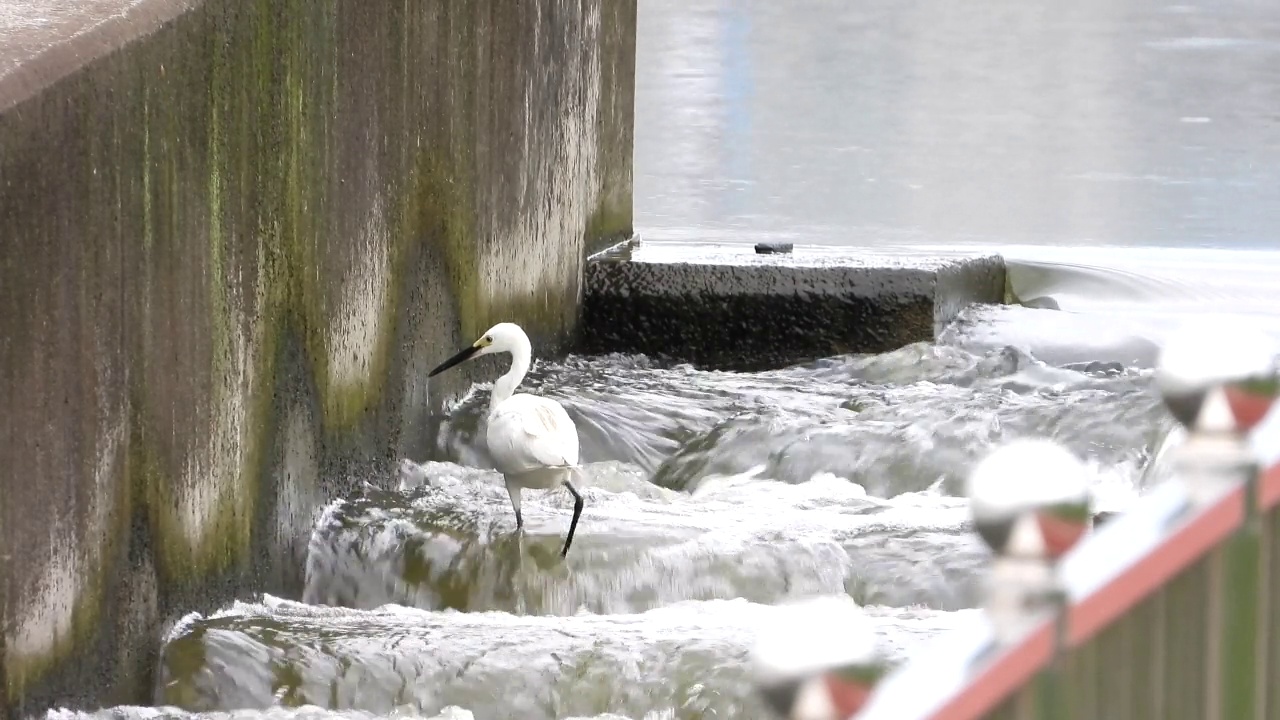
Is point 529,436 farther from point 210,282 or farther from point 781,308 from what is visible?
point 781,308

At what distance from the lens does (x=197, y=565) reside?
4.55 meters

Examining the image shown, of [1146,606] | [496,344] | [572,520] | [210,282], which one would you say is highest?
Result: [1146,606]

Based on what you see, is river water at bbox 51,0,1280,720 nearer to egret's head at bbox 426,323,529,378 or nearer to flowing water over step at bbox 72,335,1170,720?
flowing water over step at bbox 72,335,1170,720

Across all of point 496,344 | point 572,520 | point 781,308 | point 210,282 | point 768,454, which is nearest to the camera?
point 210,282

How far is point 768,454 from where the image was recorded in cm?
648

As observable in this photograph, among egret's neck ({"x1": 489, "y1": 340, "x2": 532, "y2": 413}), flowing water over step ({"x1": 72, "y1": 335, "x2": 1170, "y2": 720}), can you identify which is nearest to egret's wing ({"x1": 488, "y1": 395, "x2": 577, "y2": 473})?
flowing water over step ({"x1": 72, "y1": 335, "x2": 1170, "y2": 720})

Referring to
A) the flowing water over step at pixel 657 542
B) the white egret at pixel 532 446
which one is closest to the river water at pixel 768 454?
the flowing water over step at pixel 657 542

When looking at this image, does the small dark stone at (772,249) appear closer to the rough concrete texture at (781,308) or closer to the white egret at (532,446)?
the rough concrete texture at (781,308)

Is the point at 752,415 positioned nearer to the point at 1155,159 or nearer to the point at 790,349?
the point at 790,349

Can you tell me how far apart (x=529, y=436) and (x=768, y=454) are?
4.36 ft

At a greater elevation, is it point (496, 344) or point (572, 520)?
point (496, 344)

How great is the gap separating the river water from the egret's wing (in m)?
0.20

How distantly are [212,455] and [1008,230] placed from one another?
8451mm

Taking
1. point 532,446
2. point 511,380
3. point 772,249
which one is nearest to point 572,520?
point 532,446
